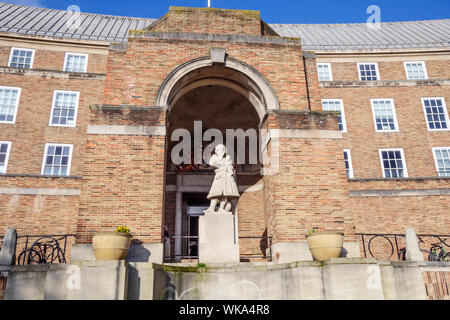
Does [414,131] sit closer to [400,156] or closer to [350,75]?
[400,156]

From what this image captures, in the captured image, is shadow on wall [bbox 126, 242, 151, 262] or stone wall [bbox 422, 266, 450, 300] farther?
shadow on wall [bbox 126, 242, 151, 262]

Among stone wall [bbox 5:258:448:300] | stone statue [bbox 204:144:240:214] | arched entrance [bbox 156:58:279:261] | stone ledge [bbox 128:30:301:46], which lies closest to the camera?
stone wall [bbox 5:258:448:300]

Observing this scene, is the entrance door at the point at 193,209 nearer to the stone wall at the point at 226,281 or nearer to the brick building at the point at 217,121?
the brick building at the point at 217,121

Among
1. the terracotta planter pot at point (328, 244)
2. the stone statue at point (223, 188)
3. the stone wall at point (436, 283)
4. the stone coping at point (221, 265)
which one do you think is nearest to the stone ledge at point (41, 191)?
the stone coping at point (221, 265)

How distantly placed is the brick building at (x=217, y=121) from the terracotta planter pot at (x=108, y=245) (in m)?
1.63

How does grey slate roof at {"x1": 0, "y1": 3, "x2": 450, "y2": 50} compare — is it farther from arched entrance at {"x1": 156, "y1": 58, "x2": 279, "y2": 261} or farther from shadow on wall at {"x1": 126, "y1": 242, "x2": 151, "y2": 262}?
shadow on wall at {"x1": 126, "y1": 242, "x2": 151, "y2": 262}

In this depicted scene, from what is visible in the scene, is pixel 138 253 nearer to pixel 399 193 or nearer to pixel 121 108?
pixel 121 108

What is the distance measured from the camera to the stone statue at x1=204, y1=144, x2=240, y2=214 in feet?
33.0

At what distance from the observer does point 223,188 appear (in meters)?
10.1

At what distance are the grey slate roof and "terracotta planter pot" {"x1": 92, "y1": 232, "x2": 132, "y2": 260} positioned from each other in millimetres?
21667

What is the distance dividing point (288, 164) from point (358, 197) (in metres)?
9.29

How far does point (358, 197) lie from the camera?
18.4 meters

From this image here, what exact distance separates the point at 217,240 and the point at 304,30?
2730 cm

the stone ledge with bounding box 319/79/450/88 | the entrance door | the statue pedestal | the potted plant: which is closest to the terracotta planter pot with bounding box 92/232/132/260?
the potted plant
